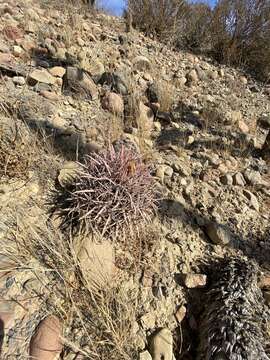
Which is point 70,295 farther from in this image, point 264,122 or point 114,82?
point 264,122

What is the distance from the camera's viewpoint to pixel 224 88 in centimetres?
453

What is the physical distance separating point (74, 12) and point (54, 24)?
0.77 m

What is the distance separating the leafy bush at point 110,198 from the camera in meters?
2.02

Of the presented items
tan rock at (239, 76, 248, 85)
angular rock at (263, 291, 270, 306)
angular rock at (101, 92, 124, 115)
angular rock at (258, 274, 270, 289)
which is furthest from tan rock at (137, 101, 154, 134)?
tan rock at (239, 76, 248, 85)

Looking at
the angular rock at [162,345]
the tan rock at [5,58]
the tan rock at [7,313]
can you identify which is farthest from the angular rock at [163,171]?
the tan rock at [5,58]

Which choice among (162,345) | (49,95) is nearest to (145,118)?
(49,95)

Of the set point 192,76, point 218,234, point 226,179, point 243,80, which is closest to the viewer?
point 218,234

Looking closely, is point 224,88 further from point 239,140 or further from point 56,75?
point 56,75

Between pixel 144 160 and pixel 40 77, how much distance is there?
138 centimetres

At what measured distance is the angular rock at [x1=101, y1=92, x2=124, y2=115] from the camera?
3.26 metres

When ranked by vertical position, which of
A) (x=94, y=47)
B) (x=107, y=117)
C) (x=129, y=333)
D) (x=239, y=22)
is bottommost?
(x=129, y=333)

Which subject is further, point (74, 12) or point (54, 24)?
point (74, 12)

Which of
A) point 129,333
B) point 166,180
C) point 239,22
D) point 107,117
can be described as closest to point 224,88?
point 239,22

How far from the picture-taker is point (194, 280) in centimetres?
207
